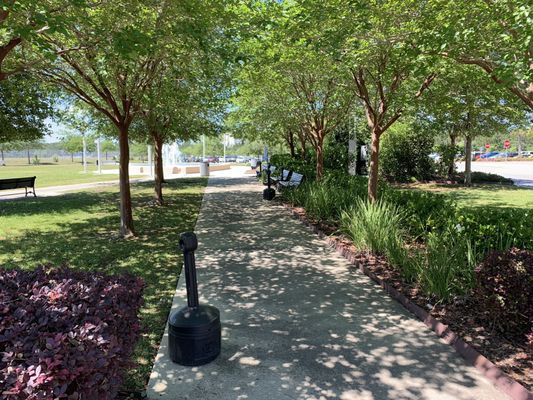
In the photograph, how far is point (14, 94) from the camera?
9.49 meters

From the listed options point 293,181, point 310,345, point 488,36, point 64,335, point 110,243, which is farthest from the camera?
point 293,181

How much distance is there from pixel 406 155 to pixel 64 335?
2304cm

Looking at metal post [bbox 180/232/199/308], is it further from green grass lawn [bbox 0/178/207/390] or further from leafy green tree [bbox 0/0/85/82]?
leafy green tree [bbox 0/0/85/82]

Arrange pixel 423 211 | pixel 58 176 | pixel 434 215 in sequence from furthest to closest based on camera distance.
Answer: pixel 58 176
pixel 423 211
pixel 434 215

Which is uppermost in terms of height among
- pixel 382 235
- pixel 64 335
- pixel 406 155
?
pixel 406 155

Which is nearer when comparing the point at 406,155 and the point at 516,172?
the point at 406,155

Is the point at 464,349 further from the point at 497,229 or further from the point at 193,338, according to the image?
the point at 193,338

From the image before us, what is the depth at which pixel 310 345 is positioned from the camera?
12.6 feet

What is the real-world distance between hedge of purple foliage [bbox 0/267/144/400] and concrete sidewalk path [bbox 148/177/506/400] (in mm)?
990

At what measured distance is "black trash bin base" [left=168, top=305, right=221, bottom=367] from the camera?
3.47 meters

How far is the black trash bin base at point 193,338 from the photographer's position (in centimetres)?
347

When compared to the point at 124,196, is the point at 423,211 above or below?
below

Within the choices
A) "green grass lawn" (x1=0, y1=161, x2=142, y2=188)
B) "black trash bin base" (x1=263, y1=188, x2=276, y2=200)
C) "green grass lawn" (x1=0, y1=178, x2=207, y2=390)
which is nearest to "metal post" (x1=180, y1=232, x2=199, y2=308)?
"green grass lawn" (x1=0, y1=178, x2=207, y2=390)

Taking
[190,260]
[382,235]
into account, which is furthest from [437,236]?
[190,260]
